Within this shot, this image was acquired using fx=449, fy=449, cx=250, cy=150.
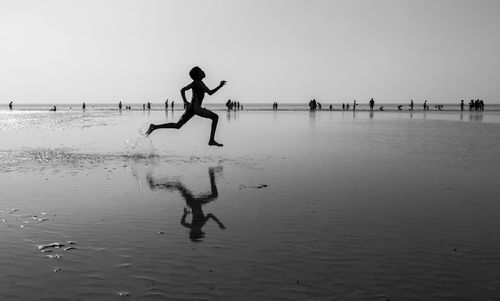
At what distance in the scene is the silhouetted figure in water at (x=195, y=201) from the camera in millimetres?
5832

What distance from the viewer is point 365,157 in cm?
1377

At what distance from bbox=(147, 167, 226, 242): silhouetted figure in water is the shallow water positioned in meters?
0.04

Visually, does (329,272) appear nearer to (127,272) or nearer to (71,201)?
(127,272)

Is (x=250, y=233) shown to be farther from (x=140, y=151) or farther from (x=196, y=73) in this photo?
(x=140, y=151)

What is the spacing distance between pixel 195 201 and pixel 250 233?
7.27 ft

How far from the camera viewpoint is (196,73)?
1286cm

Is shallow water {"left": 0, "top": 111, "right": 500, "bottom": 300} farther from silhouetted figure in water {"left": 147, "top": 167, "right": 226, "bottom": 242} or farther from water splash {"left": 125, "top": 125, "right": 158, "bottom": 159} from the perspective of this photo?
water splash {"left": 125, "top": 125, "right": 158, "bottom": 159}

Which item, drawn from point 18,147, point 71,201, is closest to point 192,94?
point 71,201

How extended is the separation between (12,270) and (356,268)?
10.9 ft

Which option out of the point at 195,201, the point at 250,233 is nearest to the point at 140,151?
the point at 195,201

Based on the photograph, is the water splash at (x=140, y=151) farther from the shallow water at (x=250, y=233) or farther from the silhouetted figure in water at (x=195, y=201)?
the silhouetted figure in water at (x=195, y=201)

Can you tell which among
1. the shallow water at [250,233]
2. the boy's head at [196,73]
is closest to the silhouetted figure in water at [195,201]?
the shallow water at [250,233]

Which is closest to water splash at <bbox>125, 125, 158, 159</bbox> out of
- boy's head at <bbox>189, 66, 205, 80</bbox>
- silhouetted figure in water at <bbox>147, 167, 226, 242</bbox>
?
boy's head at <bbox>189, 66, 205, 80</bbox>

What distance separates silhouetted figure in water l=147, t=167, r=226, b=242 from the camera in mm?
5832
